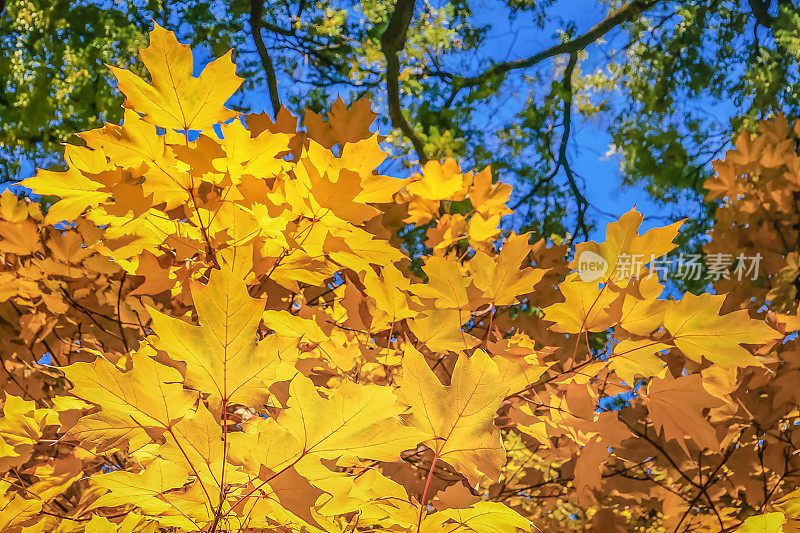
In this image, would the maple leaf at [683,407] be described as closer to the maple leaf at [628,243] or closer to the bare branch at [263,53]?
the maple leaf at [628,243]

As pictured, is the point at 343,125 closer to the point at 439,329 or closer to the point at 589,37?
the point at 439,329

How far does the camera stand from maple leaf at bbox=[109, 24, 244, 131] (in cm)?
34

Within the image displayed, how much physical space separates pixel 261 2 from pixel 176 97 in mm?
1794

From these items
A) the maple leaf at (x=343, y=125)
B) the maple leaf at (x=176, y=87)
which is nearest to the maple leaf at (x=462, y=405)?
the maple leaf at (x=176, y=87)

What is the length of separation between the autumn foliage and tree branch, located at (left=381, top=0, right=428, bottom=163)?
3.95 ft

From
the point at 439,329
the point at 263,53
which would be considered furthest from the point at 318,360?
the point at 263,53

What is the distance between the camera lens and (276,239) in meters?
0.39

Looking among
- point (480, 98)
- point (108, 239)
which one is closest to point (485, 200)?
point (108, 239)

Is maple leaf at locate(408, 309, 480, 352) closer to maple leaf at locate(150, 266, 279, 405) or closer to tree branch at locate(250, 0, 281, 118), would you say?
maple leaf at locate(150, 266, 279, 405)

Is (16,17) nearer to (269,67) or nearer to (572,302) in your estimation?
(269,67)

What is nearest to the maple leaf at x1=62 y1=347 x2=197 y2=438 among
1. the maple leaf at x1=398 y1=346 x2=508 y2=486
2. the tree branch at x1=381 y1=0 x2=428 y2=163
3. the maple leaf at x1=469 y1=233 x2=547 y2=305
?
the maple leaf at x1=398 y1=346 x2=508 y2=486

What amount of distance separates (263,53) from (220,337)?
6.30 feet

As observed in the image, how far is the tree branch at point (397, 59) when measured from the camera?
171 centimetres

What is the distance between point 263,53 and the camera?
193 cm
